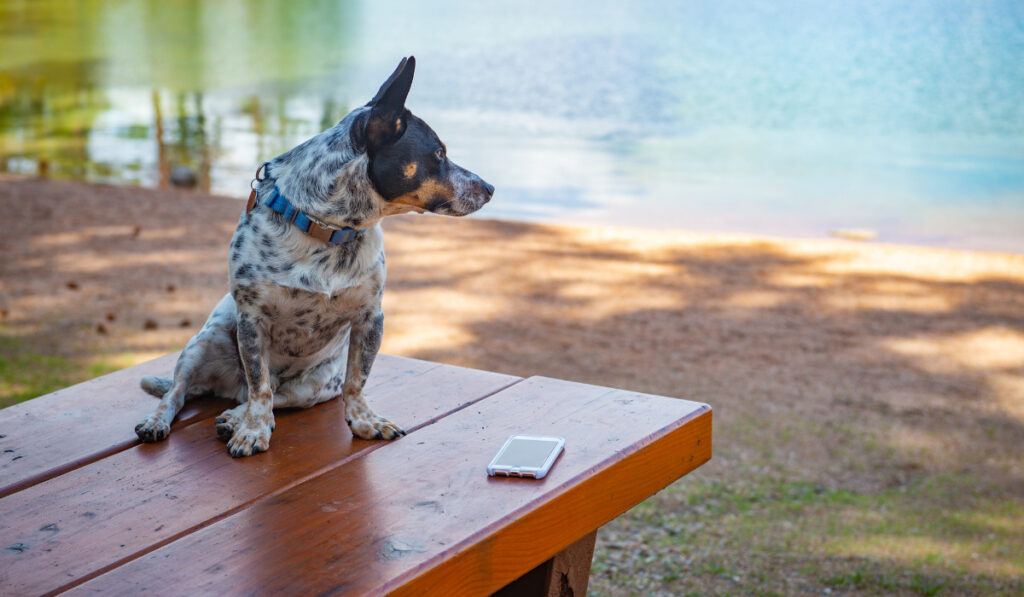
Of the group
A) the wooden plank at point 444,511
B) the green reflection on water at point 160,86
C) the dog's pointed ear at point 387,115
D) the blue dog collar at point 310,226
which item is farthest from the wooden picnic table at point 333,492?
the green reflection on water at point 160,86

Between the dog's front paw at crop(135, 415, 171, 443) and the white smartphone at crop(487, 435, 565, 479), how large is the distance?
0.79 metres

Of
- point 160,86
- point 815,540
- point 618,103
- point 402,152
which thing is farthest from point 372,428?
point 160,86

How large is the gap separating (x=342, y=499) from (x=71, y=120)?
44.1 feet

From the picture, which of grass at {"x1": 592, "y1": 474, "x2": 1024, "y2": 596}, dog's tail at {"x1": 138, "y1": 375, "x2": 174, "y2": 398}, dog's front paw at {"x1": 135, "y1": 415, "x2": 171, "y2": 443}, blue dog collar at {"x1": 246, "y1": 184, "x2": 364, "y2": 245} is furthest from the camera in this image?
grass at {"x1": 592, "y1": 474, "x2": 1024, "y2": 596}

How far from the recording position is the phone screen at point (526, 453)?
2.05 meters

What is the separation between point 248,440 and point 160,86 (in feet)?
53.0

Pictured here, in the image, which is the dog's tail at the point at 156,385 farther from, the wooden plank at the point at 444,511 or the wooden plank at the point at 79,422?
the wooden plank at the point at 444,511

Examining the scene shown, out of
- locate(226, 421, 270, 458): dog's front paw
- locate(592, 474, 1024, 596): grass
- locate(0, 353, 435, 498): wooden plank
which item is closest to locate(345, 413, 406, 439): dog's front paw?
locate(226, 421, 270, 458): dog's front paw

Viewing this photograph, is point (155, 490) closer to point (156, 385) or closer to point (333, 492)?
point (333, 492)

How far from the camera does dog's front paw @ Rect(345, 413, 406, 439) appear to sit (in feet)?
7.51

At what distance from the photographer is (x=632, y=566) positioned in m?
3.39

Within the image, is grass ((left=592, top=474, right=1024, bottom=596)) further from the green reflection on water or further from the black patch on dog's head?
the green reflection on water

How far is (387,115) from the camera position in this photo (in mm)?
2014

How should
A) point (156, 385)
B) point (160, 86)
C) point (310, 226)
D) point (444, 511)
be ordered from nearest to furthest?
point (444, 511) → point (310, 226) → point (156, 385) → point (160, 86)
